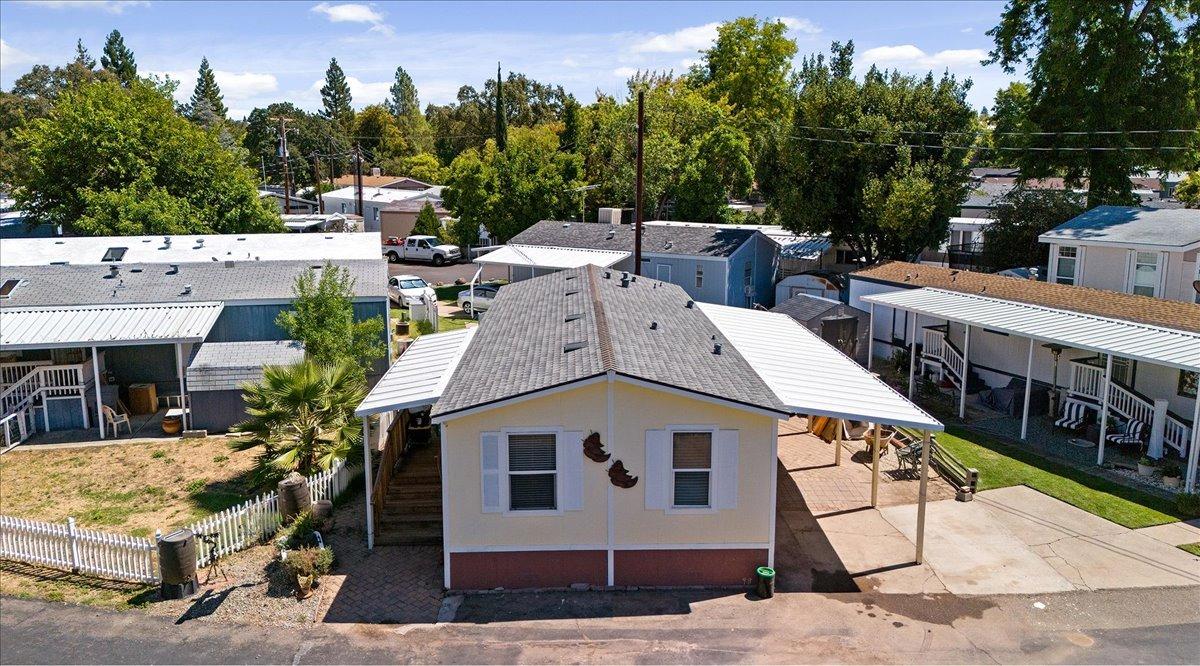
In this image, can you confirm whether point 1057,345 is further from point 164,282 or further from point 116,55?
point 116,55

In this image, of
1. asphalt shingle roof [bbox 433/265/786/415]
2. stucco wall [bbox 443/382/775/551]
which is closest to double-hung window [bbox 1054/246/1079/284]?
asphalt shingle roof [bbox 433/265/786/415]

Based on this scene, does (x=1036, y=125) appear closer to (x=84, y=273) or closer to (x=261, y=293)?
(x=261, y=293)

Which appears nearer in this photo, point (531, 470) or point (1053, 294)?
point (531, 470)

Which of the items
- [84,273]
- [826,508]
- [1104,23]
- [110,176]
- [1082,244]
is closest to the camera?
[826,508]

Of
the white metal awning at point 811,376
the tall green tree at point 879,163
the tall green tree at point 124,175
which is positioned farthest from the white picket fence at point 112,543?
the tall green tree at point 124,175

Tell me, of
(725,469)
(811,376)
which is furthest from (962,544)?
(725,469)

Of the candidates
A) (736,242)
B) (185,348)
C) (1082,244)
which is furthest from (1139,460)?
(185,348)

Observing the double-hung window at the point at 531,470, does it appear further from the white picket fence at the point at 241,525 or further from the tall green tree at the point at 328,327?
the tall green tree at the point at 328,327
